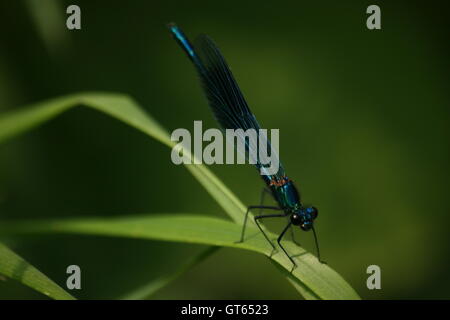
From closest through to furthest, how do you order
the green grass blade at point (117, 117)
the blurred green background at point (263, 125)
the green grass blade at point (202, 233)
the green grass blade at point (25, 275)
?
the green grass blade at point (202, 233) < the green grass blade at point (25, 275) < the green grass blade at point (117, 117) < the blurred green background at point (263, 125)

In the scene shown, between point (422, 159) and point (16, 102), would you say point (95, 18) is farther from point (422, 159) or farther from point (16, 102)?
point (422, 159)

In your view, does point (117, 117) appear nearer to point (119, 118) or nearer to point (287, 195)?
point (119, 118)

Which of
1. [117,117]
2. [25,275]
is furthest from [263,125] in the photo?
[25,275]

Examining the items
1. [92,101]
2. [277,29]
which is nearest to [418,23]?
[277,29]

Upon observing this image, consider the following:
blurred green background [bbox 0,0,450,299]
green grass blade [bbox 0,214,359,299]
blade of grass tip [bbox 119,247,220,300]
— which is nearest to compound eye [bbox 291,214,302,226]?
green grass blade [bbox 0,214,359,299]

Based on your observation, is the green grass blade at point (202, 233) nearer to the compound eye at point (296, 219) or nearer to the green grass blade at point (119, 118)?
the green grass blade at point (119, 118)

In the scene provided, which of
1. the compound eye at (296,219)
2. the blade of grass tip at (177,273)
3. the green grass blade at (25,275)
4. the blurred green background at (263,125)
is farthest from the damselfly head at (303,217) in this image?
the blurred green background at (263,125)
